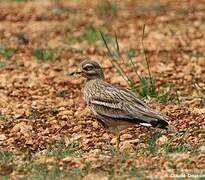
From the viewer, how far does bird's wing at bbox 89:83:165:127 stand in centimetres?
876

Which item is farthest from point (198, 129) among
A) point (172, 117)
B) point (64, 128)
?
point (64, 128)

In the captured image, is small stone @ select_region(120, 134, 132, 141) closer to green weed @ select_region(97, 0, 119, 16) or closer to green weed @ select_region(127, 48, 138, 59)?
green weed @ select_region(127, 48, 138, 59)

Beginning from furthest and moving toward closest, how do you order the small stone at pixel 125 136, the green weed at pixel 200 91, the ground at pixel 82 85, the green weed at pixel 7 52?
the green weed at pixel 7 52 → the green weed at pixel 200 91 → the small stone at pixel 125 136 → the ground at pixel 82 85

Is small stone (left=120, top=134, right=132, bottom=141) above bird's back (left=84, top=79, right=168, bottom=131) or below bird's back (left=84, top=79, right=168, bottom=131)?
below

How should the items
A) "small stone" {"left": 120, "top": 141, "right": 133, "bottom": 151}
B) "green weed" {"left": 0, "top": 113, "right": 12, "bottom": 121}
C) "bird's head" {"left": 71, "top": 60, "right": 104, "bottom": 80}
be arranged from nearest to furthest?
"small stone" {"left": 120, "top": 141, "right": 133, "bottom": 151} < "bird's head" {"left": 71, "top": 60, "right": 104, "bottom": 80} < "green weed" {"left": 0, "top": 113, "right": 12, "bottom": 121}

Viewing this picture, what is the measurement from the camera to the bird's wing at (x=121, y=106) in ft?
28.7

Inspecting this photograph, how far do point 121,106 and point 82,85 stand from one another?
2903 mm

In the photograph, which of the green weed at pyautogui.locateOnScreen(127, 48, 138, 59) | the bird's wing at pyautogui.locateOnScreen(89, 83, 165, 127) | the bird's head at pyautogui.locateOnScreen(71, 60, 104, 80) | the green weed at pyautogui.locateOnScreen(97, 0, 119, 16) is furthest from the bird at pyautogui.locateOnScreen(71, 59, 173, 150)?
the green weed at pyautogui.locateOnScreen(97, 0, 119, 16)

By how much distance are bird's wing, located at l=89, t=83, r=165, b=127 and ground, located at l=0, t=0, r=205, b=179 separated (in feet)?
0.94

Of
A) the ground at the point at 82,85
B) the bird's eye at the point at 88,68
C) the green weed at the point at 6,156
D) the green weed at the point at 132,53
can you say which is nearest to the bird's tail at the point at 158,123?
the ground at the point at 82,85

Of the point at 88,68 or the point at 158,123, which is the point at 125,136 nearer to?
the point at 88,68

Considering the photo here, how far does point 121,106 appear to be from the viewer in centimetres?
900

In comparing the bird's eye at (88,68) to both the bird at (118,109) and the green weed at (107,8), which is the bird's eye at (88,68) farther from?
the green weed at (107,8)

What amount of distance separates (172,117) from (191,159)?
72.6 inches
